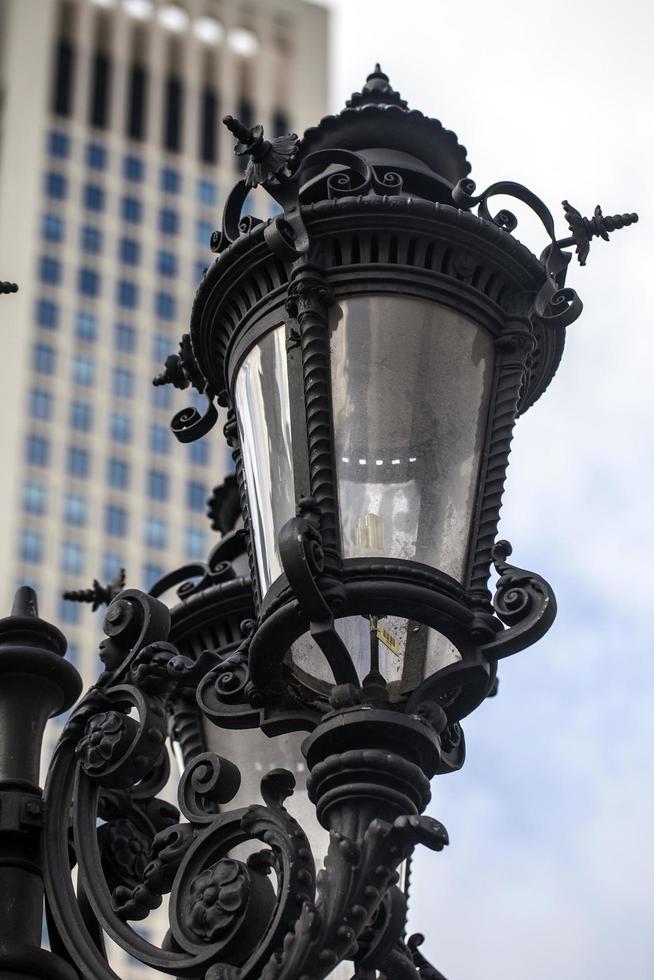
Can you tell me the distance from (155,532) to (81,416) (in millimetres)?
5722

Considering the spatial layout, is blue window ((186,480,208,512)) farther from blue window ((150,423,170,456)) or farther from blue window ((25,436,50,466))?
blue window ((25,436,50,466))

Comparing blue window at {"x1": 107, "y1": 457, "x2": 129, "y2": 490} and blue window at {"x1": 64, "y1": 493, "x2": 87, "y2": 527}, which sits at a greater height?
blue window at {"x1": 107, "y1": 457, "x2": 129, "y2": 490}

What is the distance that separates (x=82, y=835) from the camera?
15.5ft

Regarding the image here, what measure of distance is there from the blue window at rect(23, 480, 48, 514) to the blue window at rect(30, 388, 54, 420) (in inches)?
124

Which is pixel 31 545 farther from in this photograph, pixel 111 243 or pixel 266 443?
pixel 266 443

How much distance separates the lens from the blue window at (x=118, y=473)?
7812cm

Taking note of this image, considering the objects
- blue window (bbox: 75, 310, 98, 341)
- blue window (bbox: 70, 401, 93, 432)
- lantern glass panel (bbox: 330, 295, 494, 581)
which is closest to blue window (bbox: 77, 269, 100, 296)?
blue window (bbox: 75, 310, 98, 341)

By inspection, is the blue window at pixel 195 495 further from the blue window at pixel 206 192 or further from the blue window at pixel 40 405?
the blue window at pixel 206 192

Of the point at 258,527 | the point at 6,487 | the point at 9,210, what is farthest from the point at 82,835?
the point at 9,210

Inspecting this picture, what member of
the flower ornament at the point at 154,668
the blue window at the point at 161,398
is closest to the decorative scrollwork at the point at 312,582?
the flower ornament at the point at 154,668

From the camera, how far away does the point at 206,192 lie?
85.5 metres

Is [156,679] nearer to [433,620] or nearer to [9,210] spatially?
[433,620]

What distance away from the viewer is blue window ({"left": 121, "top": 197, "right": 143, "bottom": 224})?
84.3 meters

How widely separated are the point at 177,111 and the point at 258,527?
276 feet
